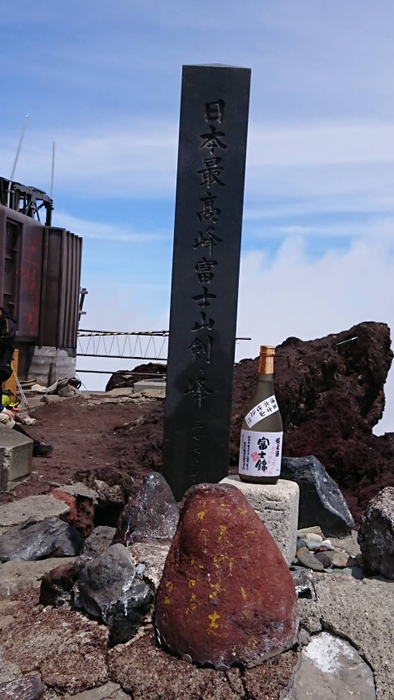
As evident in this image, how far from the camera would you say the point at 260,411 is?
4.16m

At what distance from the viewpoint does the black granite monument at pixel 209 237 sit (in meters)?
5.46

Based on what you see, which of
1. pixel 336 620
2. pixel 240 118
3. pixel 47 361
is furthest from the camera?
pixel 47 361

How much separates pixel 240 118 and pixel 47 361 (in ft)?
39.2

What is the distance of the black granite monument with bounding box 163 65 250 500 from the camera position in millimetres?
5465

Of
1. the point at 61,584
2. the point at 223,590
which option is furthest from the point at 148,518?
the point at 223,590

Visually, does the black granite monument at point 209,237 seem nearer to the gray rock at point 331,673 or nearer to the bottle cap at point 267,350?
the bottle cap at point 267,350

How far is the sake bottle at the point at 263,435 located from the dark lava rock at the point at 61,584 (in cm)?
122

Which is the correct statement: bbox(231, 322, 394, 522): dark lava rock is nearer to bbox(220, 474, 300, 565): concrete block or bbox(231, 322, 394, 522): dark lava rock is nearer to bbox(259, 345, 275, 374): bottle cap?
bbox(220, 474, 300, 565): concrete block

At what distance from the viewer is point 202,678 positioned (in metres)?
2.69

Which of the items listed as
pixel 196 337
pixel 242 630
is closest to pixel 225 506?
pixel 242 630

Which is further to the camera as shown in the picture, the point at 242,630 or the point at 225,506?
the point at 225,506

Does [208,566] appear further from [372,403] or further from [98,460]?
[372,403]

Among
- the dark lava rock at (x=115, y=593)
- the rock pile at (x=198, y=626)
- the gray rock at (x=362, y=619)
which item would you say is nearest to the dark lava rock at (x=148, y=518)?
the rock pile at (x=198, y=626)

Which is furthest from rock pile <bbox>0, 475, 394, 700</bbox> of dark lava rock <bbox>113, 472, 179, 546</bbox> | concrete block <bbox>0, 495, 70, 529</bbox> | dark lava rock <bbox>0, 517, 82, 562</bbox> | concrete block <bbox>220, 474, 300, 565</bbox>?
concrete block <bbox>0, 495, 70, 529</bbox>
